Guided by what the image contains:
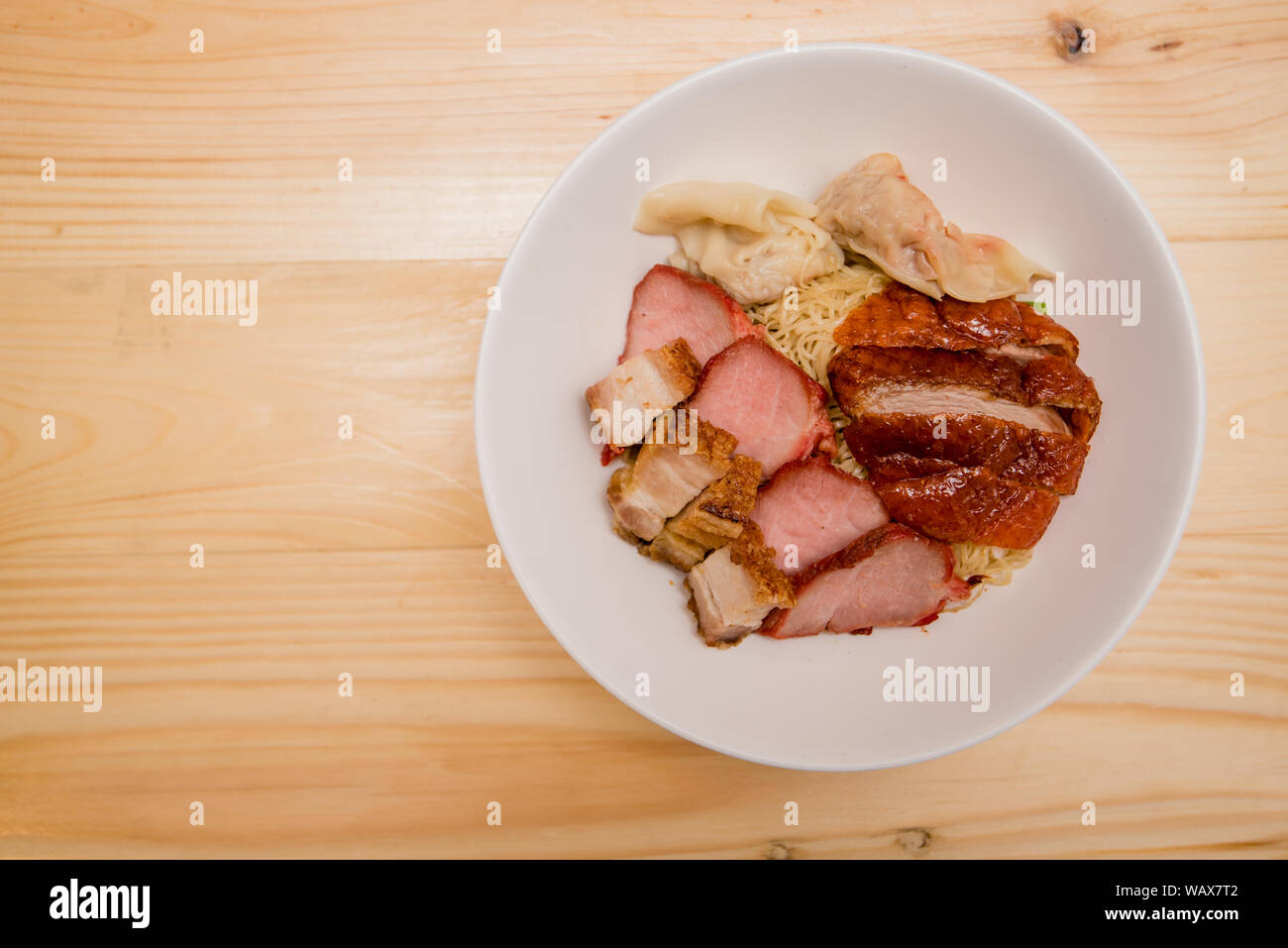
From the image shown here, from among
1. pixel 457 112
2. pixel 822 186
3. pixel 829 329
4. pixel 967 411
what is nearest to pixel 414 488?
pixel 457 112

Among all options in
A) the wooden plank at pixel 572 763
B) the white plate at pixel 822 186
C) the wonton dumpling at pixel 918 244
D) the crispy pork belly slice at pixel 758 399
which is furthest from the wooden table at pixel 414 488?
the crispy pork belly slice at pixel 758 399

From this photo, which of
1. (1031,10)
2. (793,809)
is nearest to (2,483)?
(793,809)

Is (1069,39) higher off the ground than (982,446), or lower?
higher

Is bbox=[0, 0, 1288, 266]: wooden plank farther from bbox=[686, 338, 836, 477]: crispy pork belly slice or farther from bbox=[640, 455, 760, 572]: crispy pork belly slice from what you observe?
bbox=[640, 455, 760, 572]: crispy pork belly slice

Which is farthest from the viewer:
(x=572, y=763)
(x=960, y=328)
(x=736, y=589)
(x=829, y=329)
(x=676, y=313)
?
(x=572, y=763)

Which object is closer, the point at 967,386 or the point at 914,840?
the point at 967,386

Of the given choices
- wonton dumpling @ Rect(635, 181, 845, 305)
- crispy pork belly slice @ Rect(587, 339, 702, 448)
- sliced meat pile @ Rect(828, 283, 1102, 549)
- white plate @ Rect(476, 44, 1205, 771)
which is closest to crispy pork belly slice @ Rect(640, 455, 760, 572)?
white plate @ Rect(476, 44, 1205, 771)

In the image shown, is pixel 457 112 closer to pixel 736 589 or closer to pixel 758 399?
pixel 758 399

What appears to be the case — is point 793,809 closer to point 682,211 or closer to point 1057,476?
point 1057,476
